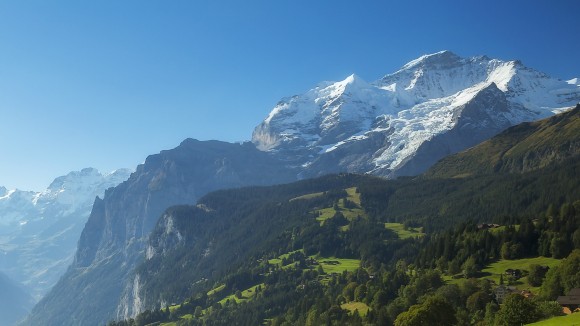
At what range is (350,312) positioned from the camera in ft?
496

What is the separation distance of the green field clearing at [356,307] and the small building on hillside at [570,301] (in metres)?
52.9

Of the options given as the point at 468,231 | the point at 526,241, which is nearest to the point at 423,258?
the point at 468,231

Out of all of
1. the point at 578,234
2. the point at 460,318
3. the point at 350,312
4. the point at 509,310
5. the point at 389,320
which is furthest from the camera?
the point at 350,312

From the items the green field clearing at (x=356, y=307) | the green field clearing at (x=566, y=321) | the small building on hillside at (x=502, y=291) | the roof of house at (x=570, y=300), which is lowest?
the green field clearing at (x=356, y=307)

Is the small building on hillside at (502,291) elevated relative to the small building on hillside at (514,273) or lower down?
lower down

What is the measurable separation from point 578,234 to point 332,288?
259 ft

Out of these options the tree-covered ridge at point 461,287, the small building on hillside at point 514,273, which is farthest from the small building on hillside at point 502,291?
the small building on hillside at point 514,273

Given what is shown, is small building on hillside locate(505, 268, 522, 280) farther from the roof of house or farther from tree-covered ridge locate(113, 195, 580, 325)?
the roof of house

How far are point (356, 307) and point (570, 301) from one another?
215ft

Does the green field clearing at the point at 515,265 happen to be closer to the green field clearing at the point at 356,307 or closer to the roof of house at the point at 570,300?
the roof of house at the point at 570,300

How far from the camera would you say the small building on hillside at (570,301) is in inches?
3779

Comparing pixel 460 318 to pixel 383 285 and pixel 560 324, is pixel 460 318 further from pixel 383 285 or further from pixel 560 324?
pixel 383 285

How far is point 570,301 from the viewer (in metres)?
97.6

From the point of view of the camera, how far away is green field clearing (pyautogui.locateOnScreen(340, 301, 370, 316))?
14904 cm
